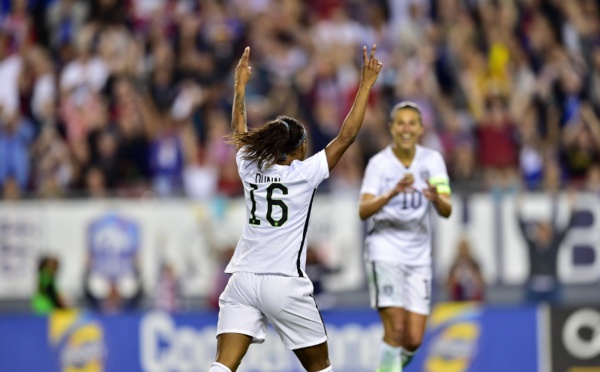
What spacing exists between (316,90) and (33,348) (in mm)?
6119

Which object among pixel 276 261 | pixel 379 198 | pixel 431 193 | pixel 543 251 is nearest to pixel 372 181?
pixel 379 198

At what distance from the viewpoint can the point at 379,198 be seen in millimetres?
10531

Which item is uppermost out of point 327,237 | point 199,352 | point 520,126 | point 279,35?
point 279,35

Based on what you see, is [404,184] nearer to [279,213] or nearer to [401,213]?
[401,213]

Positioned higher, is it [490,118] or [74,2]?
[74,2]

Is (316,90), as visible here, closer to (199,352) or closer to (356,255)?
(356,255)

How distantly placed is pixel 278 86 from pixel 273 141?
980 centimetres

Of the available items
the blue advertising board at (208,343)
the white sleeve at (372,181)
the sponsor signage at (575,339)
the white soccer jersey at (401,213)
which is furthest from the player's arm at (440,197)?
the sponsor signage at (575,339)

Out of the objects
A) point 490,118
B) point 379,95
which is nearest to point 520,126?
point 490,118

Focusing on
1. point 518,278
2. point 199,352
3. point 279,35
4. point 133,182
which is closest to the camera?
point 199,352

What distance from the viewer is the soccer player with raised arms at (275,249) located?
9211 mm

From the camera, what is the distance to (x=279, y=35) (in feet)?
66.2

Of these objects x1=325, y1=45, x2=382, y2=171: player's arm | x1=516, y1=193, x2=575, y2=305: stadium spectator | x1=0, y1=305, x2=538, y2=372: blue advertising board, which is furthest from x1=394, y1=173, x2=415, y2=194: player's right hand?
x1=516, y1=193, x2=575, y2=305: stadium spectator

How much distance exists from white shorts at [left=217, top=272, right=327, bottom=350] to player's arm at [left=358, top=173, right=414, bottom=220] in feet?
4.63
